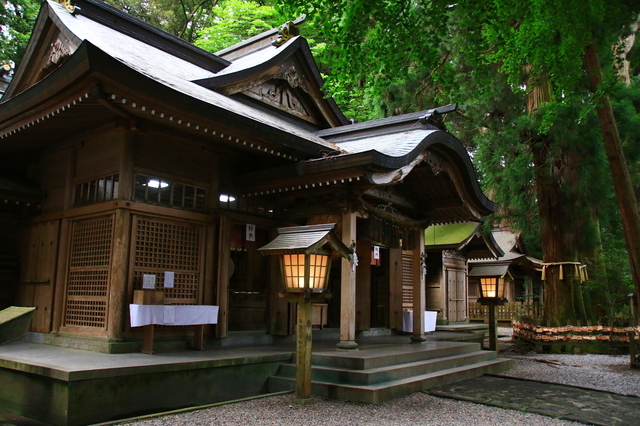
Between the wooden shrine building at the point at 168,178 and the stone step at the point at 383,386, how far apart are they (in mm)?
1320

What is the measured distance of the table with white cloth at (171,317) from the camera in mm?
7461

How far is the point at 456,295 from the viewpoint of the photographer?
19609 millimetres

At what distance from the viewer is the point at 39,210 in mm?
9859

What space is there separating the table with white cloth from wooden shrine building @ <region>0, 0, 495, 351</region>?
0.42m

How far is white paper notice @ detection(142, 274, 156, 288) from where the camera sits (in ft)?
26.3

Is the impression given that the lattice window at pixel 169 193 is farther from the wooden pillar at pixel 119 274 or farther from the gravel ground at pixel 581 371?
the gravel ground at pixel 581 371

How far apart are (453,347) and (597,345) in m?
6.08

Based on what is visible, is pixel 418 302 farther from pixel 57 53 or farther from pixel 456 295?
pixel 456 295

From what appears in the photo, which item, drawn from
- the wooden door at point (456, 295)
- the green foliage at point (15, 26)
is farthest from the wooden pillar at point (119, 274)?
the wooden door at point (456, 295)

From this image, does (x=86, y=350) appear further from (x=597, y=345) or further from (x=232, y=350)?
(x=597, y=345)

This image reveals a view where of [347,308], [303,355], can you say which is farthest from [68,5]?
[303,355]

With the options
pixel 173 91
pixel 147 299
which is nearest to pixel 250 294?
pixel 147 299

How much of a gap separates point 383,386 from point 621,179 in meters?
6.09

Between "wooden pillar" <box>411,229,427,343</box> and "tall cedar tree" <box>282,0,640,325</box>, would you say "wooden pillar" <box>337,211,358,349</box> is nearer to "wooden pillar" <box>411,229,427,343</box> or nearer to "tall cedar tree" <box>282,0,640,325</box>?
"wooden pillar" <box>411,229,427,343</box>
